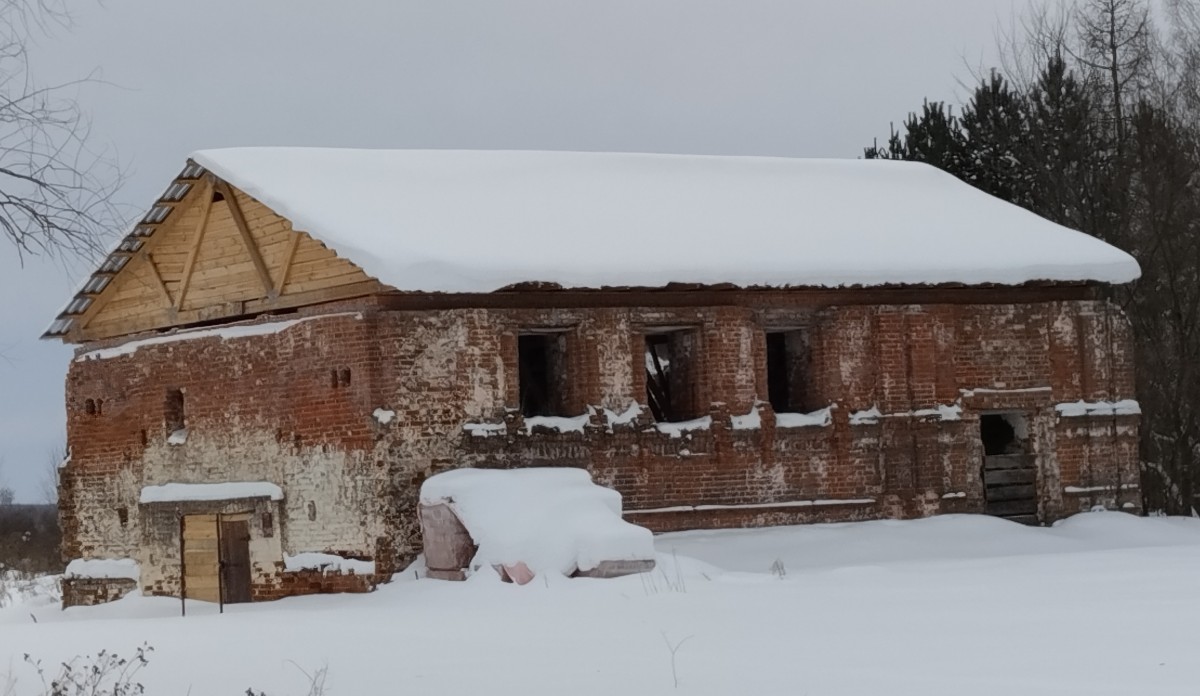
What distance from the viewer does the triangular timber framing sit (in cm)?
1761

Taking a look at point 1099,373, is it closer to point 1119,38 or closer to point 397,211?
point 397,211

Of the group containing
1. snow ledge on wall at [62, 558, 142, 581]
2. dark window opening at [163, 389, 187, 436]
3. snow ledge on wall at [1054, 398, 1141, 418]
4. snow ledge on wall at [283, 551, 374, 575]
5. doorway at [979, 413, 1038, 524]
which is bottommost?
snow ledge on wall at [62, 558, 142, 581]

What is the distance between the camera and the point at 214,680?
1013 centimetres

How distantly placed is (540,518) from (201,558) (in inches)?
221

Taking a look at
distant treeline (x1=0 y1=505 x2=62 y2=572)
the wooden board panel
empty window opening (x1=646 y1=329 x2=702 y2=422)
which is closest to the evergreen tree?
empty window opening (x1=646 y1=329 x2=702 y2=422)

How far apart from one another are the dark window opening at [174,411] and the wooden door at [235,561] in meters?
1.47

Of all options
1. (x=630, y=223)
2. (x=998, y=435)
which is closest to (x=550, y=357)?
(x=630, y=223)

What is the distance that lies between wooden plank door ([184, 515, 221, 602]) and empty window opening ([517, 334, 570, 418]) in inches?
150

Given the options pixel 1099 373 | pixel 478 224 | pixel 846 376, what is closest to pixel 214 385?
pixel 478 224

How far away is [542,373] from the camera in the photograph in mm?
19484

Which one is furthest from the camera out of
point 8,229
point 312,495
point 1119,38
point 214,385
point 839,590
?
point 1119,38

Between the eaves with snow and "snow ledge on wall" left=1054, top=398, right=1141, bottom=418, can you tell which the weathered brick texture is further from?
the eaves with snow

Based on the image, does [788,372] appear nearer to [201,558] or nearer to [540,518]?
[540,518]

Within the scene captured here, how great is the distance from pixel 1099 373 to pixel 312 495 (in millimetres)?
9378
